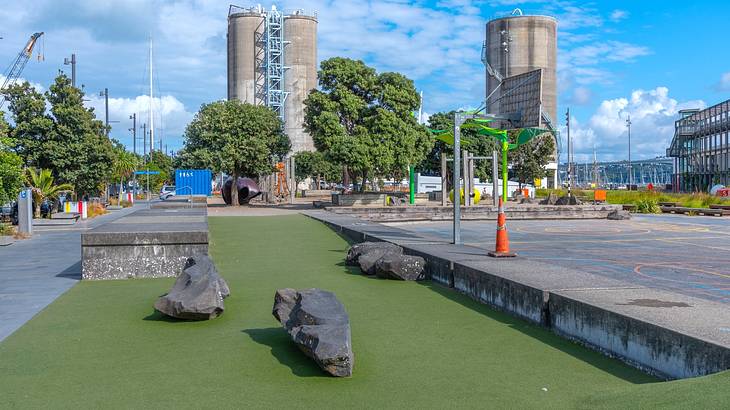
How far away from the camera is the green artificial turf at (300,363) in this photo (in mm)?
5156

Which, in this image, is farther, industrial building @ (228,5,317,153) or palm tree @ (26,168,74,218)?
industrial building @ (228,5,317,153)

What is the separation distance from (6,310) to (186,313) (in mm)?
2978

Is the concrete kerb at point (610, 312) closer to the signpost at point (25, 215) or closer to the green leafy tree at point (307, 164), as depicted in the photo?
the signpost at point (25, 215)

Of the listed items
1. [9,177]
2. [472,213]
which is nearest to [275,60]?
[472,213]

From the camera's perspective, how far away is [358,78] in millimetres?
49750

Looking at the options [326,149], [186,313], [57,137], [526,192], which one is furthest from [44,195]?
[526,192]

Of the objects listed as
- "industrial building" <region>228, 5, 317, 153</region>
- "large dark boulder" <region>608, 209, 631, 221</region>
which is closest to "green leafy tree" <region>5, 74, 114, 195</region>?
"large dark boulder" <region>608, 209, 631, 221</region>

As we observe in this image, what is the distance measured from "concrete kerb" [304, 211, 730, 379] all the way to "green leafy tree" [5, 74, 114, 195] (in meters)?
31.7

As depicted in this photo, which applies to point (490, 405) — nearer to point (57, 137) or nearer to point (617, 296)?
A: point (617, 296)

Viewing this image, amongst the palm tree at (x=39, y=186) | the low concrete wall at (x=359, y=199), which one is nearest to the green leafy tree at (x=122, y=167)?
the low concrete wall at (x=359, y=199)

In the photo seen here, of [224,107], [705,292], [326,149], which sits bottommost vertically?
[705,292]

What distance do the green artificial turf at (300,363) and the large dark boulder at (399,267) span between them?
1257mm

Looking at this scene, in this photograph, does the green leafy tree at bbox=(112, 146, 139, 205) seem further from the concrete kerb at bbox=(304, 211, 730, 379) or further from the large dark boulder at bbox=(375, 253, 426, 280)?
the concrete kerb at bbox=(304, 211, 730, 379)

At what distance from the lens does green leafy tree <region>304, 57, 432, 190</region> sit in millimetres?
47469
